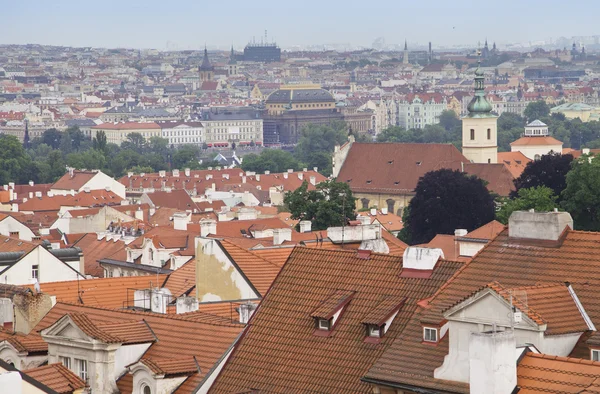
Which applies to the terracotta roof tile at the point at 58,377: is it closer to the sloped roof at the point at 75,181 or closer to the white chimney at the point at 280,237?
the white chimney at the point at 280,237

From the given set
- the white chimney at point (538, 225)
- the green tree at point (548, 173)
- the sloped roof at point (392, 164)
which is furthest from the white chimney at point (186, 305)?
the sloped roof at point (392, 164)

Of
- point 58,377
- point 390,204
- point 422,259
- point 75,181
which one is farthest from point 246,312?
point 75,181

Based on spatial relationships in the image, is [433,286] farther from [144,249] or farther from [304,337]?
[144,249]

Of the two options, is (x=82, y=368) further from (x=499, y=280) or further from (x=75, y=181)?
(x=75, y=181)

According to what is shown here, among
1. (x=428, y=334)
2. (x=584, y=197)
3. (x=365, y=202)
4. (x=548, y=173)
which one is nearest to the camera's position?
(x=428, y=334)

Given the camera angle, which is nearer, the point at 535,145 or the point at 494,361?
the point at 494,361

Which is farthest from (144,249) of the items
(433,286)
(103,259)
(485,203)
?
(433,286)

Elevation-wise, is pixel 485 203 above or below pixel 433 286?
below
